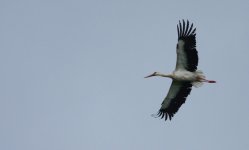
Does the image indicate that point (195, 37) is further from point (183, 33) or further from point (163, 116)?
point (163, 116)

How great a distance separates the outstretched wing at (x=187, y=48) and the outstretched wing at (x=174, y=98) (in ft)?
3.15

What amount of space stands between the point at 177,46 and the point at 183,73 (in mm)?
1033

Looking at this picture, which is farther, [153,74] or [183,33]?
[153,74]

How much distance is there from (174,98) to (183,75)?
46.0 inches

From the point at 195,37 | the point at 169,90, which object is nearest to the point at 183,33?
the point at 195,37

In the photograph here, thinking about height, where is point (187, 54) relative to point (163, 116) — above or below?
above

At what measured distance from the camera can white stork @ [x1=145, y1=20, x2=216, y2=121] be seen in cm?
2942

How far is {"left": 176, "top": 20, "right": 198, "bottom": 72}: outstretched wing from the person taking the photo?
1156 inches

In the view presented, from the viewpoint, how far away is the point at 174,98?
30.8 m

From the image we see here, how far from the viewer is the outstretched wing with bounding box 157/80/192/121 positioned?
30.5 m

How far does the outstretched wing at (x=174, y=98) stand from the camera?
30.5 metres

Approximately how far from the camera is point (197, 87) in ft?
98.7

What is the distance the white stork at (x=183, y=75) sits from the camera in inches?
1158

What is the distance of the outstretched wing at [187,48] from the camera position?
96.4 ft
